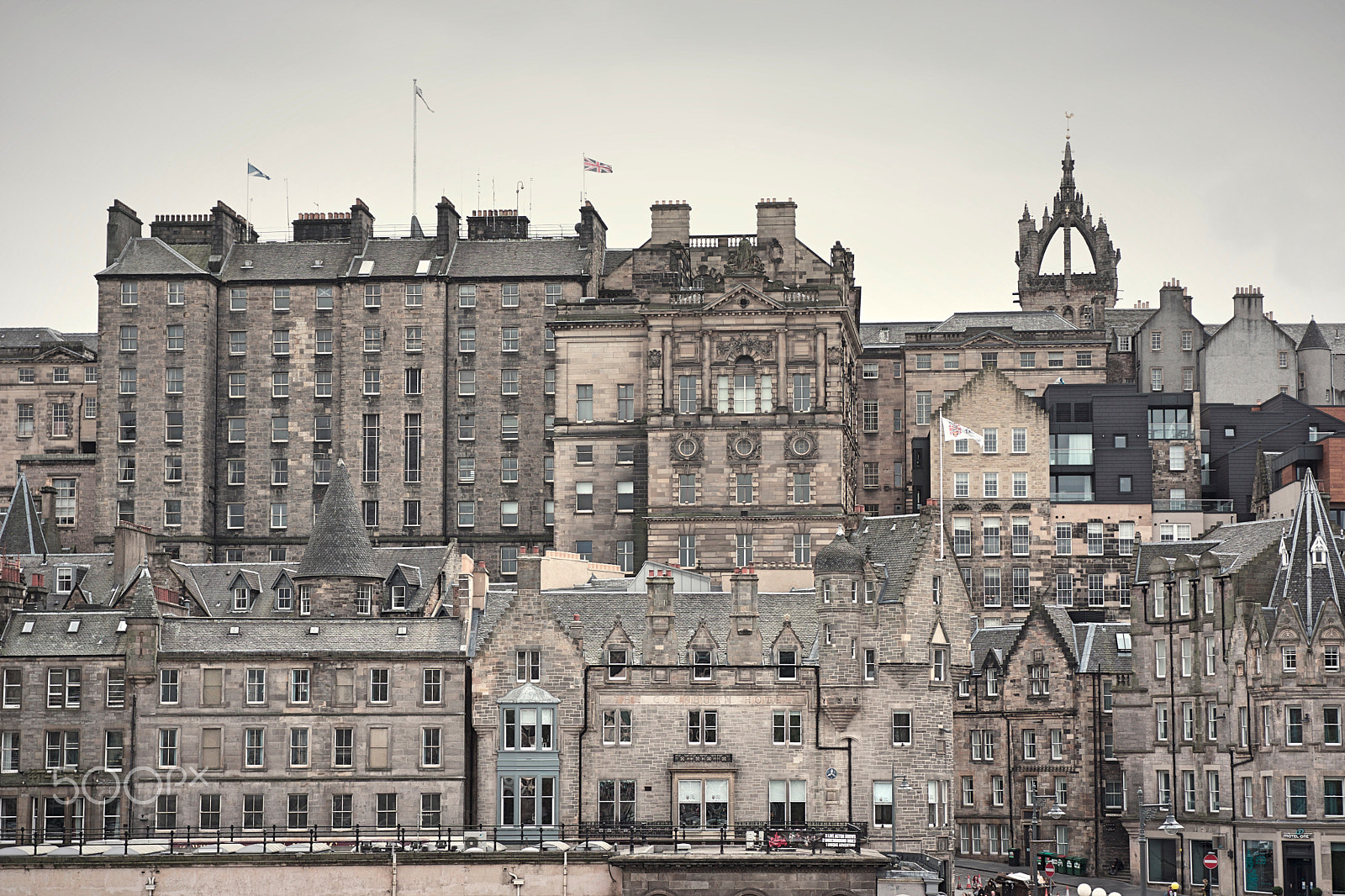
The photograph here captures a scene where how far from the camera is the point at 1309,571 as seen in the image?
3590 inches

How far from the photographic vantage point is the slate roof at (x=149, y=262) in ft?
429

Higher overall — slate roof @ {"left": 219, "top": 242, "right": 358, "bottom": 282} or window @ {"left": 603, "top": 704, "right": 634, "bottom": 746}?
slate roof @ {"left": 219, "top": 242, "right": 358, "bottom": 282}

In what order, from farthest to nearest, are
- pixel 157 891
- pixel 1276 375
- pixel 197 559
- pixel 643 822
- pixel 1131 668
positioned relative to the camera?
pixel 1276 375
pixel 197 559
pixel 1131 668
pixel 643 822
pixel 157 891

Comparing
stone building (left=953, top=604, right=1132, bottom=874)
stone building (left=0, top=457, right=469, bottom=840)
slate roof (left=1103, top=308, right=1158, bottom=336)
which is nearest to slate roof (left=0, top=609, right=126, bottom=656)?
stone building (left=0, top=457, right=469, bottom=840)

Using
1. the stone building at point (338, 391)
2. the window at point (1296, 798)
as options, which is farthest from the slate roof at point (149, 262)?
the window at point (1296, 798)

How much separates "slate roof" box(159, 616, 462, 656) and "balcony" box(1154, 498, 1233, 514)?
5423cm

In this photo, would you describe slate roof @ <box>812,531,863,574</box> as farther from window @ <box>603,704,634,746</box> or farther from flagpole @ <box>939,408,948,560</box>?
window @ <box>603,704,634,746</box>

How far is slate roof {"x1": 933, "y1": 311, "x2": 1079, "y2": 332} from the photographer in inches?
5694

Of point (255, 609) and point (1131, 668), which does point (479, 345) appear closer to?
point (255, 609)

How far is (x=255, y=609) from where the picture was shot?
353 feet

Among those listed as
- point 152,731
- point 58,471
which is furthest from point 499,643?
point 58,471

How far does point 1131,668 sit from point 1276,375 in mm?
47850

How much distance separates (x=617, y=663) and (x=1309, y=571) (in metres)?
32.1

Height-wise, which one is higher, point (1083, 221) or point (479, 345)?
point (1083, 221)
